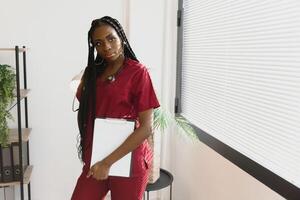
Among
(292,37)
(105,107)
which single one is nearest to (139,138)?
(105,107)

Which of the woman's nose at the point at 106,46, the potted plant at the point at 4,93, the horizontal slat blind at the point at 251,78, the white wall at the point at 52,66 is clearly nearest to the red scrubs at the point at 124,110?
the woman's nose at the point at 106,46

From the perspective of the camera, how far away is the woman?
4.69ft

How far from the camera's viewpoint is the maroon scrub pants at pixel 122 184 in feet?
4.90

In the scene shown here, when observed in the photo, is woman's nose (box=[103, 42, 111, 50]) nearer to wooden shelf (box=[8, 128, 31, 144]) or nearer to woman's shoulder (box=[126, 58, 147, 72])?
woman's shoulder (box=[126, 58, 147, 72])

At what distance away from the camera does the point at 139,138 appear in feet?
4.65

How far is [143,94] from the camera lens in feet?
4.80

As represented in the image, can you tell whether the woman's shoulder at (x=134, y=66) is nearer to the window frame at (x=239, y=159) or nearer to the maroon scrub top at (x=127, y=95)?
the maroon scrub top at (x=127, y=95)

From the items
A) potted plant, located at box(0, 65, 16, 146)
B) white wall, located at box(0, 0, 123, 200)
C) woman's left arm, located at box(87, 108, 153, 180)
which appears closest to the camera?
woman's left arm, located at box(87, 108, 153, 180)

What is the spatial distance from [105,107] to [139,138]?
21 centimetres

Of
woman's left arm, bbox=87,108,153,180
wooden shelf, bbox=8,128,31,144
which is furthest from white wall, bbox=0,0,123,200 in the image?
woman's left arm, bbox=87,108,153,180

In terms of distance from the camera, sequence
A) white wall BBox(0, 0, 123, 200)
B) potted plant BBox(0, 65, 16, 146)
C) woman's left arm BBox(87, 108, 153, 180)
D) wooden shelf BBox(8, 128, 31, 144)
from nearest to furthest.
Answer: woman's left arm BBox(87, 108, 153, 180) → potted plant BBox(0, 65, 16, 146) → wooden shelf BBox(8, 128, 31, 144) → white wall BBox(0, 0, 123, 200)

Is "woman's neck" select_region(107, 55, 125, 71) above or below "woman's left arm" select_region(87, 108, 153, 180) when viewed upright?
above

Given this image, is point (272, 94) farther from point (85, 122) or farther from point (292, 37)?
point (85, 122)

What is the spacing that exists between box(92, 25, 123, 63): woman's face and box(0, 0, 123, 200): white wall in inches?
47.2
